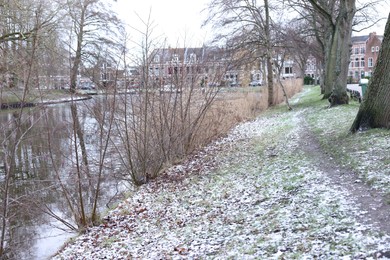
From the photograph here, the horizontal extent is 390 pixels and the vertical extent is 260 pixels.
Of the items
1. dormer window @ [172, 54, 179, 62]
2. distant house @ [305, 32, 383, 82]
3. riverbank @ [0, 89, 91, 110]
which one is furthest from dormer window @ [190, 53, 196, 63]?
distant house @ [305, 32, 383, 82]

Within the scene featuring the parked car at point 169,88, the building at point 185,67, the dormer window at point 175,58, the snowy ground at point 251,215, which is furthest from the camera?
the dormer window at point 175,58

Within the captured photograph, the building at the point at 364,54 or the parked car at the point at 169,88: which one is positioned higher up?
the building at the point at 364,54

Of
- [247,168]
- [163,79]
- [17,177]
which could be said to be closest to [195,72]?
[163,79]

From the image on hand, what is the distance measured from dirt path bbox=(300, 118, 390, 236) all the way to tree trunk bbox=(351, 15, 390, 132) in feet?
4.52

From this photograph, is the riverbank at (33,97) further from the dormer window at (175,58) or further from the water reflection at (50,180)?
the dormer window at (175,58)

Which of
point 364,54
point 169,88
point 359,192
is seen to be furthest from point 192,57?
point 364,54

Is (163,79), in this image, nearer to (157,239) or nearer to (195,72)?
(195,72)

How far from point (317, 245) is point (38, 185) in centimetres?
722

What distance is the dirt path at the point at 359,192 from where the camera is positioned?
179 inches

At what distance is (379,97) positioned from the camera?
888cm

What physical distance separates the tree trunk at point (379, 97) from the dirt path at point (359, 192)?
4.52ft

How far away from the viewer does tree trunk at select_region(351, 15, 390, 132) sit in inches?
344

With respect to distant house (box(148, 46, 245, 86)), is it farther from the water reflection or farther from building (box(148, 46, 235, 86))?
the water reflection

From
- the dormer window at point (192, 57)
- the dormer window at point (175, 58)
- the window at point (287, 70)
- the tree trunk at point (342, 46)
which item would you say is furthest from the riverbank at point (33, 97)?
the window at point (287, 70)
